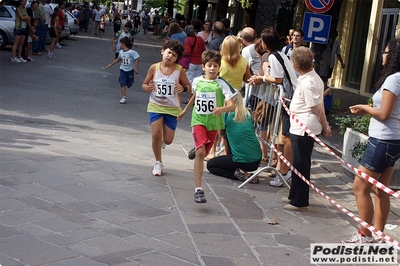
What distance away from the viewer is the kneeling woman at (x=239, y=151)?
816 cm

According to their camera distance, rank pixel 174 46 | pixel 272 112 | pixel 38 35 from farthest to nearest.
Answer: pixel 38 35
pixel 272 112
pixel 174 46

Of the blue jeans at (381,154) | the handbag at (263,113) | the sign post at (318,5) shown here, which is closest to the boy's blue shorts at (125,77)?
the sign post at (318,5)

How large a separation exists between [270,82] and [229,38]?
1.04 metres

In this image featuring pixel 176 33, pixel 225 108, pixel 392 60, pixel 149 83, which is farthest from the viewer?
pixel 176 33

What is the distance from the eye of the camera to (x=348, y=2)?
2392 cm

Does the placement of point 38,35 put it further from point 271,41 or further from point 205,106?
point 205,106

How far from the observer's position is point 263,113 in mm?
8734

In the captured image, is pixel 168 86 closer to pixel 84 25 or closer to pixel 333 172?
pixel 333 172

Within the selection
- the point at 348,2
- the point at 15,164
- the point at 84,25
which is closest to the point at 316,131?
the point at 15,164

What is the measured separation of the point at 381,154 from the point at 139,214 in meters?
2.27

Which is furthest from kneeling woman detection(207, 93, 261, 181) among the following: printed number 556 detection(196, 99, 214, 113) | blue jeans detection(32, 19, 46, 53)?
blue jeans detection(32, 19, 46, 53)

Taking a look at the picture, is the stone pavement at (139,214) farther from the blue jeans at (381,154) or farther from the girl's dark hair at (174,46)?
the girl's dark hair at (174,46)

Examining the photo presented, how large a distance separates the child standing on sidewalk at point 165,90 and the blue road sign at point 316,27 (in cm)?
529

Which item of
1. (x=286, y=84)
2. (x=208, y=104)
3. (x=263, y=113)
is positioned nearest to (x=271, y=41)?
(x=286, y=84)
